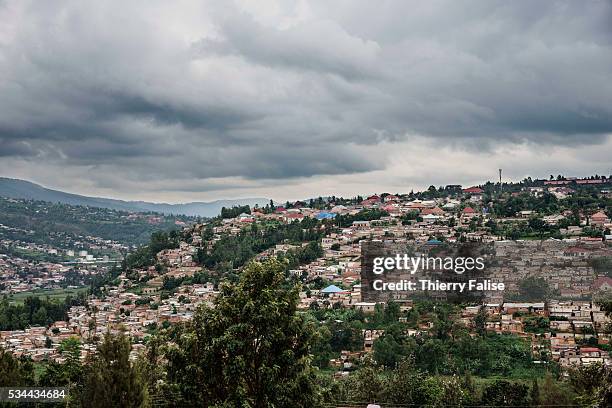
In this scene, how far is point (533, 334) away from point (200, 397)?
25.4 meters

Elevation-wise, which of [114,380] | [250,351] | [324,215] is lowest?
[114,380]

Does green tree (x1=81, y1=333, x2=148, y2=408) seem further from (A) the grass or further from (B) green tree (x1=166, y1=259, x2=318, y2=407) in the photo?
(A) the grass

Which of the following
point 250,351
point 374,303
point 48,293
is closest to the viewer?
point 250,351

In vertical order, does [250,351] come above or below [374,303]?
above

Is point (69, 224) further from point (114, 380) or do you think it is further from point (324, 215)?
point (114, 380)

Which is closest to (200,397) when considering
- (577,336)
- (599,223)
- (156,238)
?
(577,336)

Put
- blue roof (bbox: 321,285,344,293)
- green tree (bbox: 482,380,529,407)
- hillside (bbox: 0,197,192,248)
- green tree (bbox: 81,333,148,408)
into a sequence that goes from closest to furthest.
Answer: green tree (bbox: 81,333,148,408) < green tree (bbox: 482,380,529,407) < blue roof (bbox: 321,285,344,293) < hillside (bbox: 0,197,192,248)

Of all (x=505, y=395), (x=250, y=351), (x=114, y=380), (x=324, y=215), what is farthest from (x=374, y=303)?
(x=324, y=215)

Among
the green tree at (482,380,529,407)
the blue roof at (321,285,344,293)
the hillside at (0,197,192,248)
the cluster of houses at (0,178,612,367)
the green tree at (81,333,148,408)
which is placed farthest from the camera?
the hillside at (0,197,192,248)

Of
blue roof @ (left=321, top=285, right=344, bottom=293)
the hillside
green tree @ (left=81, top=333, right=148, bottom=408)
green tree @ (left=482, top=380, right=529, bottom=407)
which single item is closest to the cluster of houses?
blue roof @ (left=321, top=285, right=344, bottom=293)

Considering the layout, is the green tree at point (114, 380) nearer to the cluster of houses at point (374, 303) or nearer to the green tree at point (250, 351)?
the green tree at point (250, 351)

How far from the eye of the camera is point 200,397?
319 inches

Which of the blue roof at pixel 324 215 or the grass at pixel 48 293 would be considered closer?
the grass at pixel 48 293

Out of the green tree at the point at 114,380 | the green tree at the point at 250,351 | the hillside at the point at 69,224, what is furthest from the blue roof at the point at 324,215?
the hillside at the point at 69,224
